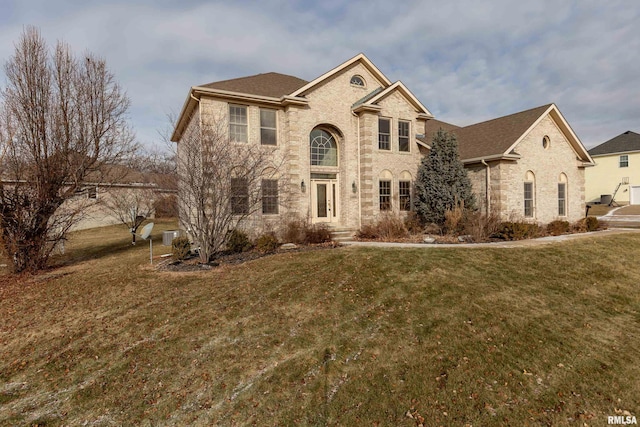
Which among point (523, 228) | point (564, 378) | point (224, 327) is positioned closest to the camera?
point (564, 378)

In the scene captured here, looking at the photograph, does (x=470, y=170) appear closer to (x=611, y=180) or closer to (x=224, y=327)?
(x=224, y=327)

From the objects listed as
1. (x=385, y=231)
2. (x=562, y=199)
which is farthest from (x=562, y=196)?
(x=385, y=231)

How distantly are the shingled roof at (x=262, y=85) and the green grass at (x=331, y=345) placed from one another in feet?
29.9

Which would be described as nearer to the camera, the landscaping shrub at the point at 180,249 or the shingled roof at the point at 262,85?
the landscaping shrub at the point at 180,249

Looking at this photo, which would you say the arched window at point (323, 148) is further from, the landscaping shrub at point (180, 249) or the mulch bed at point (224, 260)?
the landscaping shrub at point (180, 249)

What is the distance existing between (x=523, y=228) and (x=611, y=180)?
109 ft

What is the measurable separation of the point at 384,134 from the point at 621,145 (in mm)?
35916

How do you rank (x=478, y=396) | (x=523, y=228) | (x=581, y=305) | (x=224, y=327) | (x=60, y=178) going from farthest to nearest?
(x=523, y=228), (x=60, y=178), (x=581, y=305), (x=224, y=327), (x=478, y=396)

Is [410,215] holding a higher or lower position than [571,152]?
lower

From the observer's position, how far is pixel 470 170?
18.2 m

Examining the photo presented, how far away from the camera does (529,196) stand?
1811 cm

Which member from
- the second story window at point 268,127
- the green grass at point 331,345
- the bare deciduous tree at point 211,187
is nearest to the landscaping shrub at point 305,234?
the bare deciduous tree at point 211,187

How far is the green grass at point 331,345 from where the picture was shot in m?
4.17

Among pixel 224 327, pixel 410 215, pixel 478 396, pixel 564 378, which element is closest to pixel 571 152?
Answer: pixel 410 215
